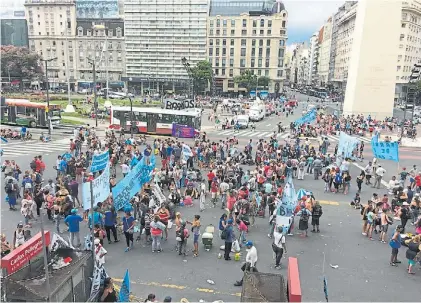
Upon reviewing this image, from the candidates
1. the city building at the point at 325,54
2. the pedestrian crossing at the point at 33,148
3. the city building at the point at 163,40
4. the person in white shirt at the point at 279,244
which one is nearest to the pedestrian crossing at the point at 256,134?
the pedestrian crossing at the point at 33,148

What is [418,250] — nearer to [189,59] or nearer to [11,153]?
[11,153]

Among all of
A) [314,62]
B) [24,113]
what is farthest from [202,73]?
[314,62]

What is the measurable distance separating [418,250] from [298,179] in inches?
435

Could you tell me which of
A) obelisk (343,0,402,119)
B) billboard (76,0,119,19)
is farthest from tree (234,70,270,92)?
billboard (76,0,119,19)

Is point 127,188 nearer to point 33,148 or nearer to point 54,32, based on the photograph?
point 33,148

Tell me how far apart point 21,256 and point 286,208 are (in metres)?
9.69

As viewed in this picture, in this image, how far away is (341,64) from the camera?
101 m

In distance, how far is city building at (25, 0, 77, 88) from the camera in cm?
10425

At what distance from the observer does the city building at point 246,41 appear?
318 feet

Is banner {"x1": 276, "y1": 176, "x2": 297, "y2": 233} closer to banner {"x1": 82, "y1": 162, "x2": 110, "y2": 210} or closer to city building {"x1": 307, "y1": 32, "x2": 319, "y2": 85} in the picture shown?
banner {"x1": 82, "y1": 162, "x2": 110, "y2": 210}

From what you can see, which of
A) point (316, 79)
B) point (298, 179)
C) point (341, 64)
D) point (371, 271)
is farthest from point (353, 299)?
point (316, 79)

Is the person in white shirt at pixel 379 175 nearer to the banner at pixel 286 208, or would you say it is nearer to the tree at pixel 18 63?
the banner at pixel 286 208

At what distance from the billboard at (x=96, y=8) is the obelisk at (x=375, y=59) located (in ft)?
258

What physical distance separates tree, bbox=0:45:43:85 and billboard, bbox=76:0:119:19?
2572 centimetres
